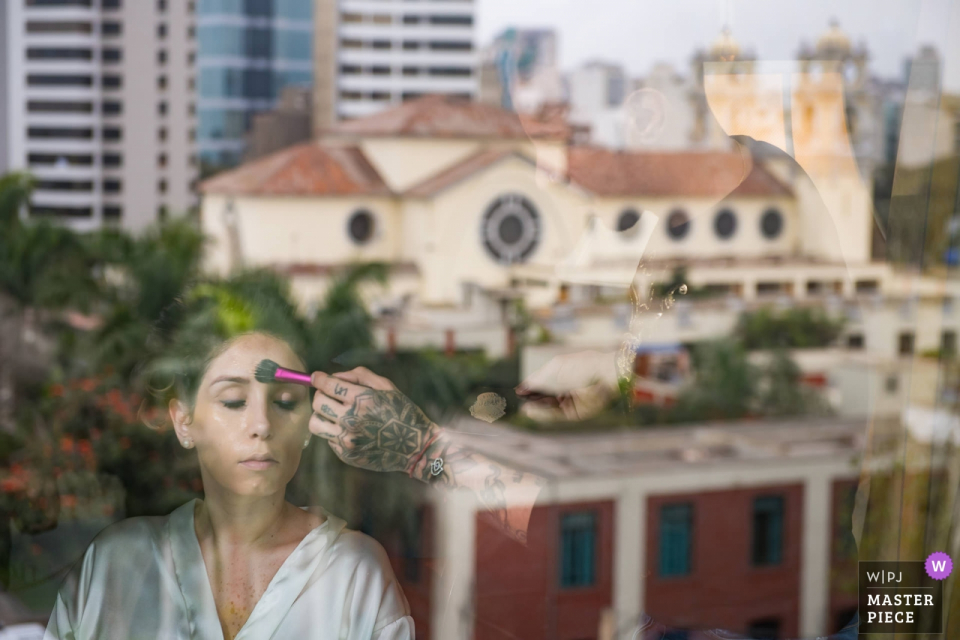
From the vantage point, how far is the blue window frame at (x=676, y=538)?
2.72ft

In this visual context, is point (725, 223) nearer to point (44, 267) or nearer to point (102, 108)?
point (44, 267)

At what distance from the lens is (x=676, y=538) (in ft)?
3.10

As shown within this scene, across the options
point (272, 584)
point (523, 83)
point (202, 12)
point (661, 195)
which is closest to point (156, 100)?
point (202, 12)

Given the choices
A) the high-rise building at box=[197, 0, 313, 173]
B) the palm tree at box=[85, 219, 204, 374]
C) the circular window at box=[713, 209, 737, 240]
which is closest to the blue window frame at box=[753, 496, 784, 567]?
the circular window at box=[713, 209, 737, 240]

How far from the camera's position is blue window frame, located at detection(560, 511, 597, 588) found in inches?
32.8

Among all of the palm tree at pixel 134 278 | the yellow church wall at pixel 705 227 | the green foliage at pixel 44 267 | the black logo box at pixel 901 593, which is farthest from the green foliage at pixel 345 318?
the black logo box at pixel 901 593

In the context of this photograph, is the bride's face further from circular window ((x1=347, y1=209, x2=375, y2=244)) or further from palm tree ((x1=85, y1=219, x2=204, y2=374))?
circular window ((x1=347, y1=209, x2=375, y2=244))

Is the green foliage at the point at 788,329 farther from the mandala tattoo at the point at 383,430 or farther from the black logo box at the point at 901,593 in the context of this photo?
the mandala tattoo at the point at 383,430

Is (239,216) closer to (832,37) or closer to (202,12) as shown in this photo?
(202,12)

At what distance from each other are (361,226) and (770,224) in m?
2.92

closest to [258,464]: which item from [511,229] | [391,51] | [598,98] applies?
[598,98]

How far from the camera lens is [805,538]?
88cm

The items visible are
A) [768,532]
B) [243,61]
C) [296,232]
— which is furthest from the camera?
[296,232]

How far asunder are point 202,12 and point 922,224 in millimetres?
2550
